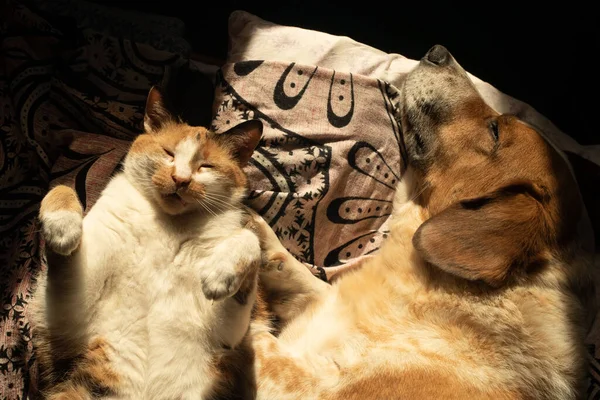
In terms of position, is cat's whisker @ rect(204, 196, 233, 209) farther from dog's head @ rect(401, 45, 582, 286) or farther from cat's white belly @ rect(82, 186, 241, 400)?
dog's head @ rect(401, 45, 582, 286)

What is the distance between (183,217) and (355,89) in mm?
1120

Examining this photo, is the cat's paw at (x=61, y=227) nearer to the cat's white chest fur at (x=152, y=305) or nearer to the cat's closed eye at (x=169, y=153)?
the cat's white chest fur at (x=152, y=305)

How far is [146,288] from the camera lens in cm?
175

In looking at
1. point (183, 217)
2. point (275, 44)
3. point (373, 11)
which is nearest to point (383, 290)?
point (183, 217)

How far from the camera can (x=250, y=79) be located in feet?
7.70

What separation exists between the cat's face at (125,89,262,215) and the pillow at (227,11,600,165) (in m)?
0.66

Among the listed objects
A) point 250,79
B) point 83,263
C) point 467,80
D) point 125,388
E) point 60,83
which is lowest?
point 125,388

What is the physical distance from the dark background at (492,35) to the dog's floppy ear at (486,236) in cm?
152

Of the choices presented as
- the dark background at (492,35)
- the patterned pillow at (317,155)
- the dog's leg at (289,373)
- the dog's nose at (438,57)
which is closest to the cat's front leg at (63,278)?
the dog's leg at (289,373)

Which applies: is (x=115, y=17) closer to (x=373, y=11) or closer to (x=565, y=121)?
(x=373, y=11)

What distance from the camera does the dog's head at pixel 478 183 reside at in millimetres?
1790

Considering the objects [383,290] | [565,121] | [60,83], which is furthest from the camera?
[565,121]

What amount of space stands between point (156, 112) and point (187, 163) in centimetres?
35

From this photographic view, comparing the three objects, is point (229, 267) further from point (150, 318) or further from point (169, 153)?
point (169, 153)
